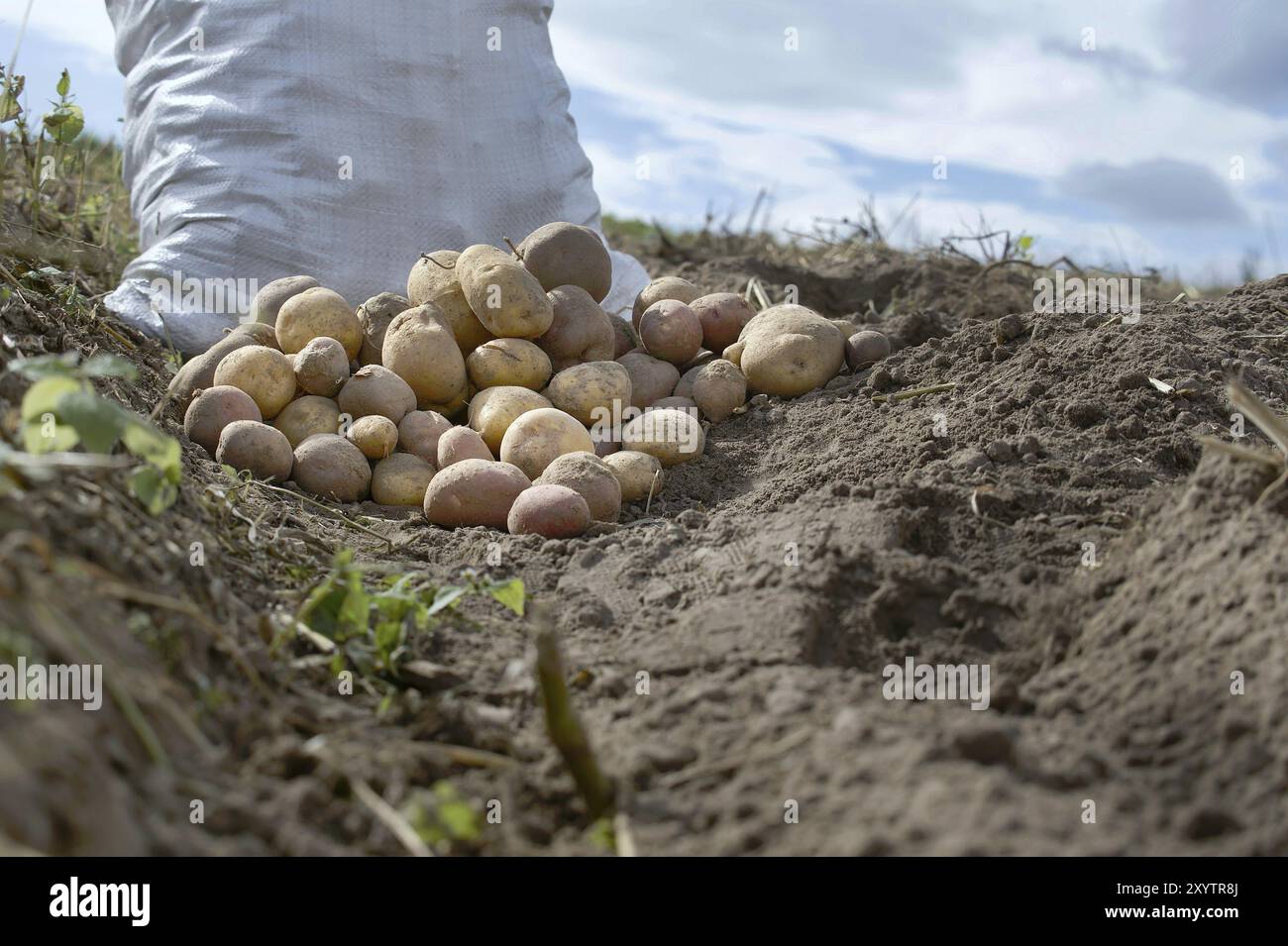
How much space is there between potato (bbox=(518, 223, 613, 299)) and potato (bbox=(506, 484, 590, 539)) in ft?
2.91

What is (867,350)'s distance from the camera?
370 cm

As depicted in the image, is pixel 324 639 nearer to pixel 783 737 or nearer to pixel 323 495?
pixel 783 737

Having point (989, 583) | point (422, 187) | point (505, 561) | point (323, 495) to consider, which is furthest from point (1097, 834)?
point (422, 187)

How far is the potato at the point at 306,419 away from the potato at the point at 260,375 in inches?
1.8

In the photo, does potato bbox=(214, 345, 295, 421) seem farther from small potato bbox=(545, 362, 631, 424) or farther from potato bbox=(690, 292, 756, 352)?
potato bbox=(690, 292, 756, 352)

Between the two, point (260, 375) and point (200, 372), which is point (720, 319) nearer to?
point (260, 375)

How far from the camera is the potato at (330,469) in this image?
313cm

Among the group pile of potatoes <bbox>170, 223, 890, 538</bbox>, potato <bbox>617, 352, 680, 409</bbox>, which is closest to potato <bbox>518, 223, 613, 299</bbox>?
pile of potatoes <bbox>170, 223, 890, 538</bbox>

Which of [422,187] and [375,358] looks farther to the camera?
[422,187]

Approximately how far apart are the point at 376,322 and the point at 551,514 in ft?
3.59

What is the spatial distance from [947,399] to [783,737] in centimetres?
184

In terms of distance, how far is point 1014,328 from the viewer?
3463mm

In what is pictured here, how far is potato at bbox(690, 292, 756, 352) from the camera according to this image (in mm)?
3914
